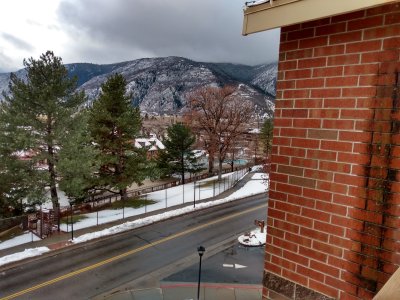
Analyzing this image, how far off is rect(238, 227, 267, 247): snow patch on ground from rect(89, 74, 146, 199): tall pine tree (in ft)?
43.4

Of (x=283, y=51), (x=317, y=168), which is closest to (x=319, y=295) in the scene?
(x=317, y=168)

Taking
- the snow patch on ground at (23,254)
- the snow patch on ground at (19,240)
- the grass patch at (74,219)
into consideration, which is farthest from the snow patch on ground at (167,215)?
the grass patch at (74,219)

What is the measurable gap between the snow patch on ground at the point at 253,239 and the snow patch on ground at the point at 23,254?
12894 mm

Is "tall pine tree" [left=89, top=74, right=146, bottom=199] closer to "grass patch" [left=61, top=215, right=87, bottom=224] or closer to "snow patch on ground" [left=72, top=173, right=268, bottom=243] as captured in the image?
"grass patch" [left=61, top=215, right=87, bottom=224]

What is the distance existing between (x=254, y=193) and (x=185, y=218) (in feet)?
43.2

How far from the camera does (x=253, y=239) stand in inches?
909

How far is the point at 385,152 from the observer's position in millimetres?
2402

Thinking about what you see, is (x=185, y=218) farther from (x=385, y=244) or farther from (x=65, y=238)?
(x=385, y=244)

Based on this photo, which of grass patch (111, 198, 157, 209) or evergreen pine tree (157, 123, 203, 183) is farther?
evergreen pine tree (157, 123, 203, 183)

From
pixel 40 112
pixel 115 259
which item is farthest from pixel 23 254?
pixel 40 112

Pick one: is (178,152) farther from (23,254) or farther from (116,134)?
(23,254)

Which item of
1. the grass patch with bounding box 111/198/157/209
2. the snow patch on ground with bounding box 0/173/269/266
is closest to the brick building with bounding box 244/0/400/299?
the snow patch on ground with bounding box 0/173/269/266

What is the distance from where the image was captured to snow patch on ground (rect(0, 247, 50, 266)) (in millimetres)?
19517

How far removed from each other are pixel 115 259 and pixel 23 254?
5790 millimetres
